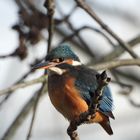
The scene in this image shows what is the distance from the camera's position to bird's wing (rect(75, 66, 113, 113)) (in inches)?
156

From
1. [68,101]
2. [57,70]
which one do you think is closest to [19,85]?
[57,70]

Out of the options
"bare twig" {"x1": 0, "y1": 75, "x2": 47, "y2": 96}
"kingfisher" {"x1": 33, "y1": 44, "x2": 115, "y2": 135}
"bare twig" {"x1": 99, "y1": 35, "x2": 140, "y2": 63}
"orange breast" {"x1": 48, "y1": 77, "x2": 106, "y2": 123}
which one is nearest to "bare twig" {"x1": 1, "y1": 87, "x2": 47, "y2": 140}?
"bare twig" {"x1": 0, "y1": 75, "x2": 47, "y2": 96}

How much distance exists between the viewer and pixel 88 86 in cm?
400

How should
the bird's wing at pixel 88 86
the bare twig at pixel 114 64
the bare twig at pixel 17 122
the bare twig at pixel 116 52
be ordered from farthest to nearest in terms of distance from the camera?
the bare twig at pixel 116 52 < the bare twig at pixel 17 122 < the bare twig at pixel 114 64 < the bird's wing at pixel 88 86

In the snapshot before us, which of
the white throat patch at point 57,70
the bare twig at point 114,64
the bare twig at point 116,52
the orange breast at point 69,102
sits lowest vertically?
the orange breast at point 69,102

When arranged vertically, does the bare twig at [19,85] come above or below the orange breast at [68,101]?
above

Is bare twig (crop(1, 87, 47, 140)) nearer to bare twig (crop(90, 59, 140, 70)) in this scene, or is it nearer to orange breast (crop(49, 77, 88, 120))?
bare twig (crop(90, 59, 140, 70))

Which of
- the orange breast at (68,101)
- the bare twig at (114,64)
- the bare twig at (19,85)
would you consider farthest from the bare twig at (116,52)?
the orange breast at (68,101)

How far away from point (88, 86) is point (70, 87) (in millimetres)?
124

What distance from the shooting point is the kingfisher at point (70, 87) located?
13.0 ft

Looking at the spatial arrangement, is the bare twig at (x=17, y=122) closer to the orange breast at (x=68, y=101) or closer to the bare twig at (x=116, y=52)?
the bare twig at (x=116, y=52)

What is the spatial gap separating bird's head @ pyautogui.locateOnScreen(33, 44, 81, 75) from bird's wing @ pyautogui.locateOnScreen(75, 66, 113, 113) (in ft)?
0.31

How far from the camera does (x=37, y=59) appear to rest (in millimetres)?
5125

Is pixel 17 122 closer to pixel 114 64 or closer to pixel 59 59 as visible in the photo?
pixel 114 64
